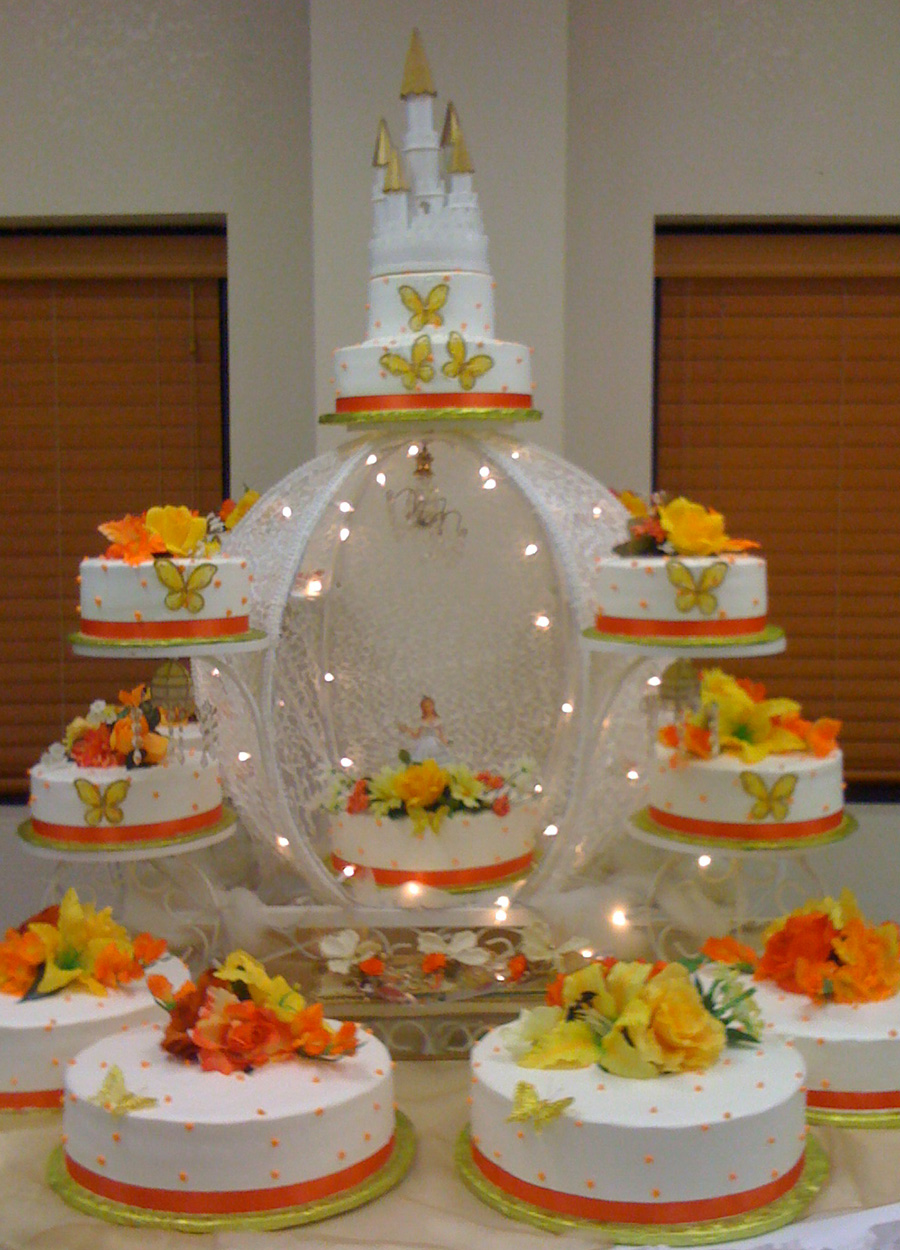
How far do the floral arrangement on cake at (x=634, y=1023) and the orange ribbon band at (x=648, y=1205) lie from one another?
0.65 feet

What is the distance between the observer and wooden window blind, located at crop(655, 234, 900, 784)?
4.30 m

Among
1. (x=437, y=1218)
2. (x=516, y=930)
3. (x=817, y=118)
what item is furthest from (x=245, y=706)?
(x=817, y=118)

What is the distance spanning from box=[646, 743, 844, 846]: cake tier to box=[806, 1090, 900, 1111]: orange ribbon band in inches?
21.0

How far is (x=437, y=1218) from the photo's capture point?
7.48 feet

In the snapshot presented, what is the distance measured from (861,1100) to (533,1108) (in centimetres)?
73

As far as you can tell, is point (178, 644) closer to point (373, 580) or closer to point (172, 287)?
Answer: point (373, 580)

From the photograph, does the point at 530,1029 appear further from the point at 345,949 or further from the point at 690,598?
the point at 690,598

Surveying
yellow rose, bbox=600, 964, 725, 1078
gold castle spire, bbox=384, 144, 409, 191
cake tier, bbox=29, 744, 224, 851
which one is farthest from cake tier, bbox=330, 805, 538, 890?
gold castle spire, bbox=384, 144, 409, 191

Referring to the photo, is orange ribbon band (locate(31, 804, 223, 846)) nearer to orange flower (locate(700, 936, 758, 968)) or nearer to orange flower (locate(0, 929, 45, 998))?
orange flower (locate(0, 929, 45, 998))

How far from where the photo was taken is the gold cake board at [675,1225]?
7.11 feet

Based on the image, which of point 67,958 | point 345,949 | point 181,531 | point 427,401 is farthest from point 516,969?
point 427,401

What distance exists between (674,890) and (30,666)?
226 cm

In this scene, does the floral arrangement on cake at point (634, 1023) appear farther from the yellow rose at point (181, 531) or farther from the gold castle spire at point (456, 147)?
the gold castle spire at point (456, 147)

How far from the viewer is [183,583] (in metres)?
2.91
